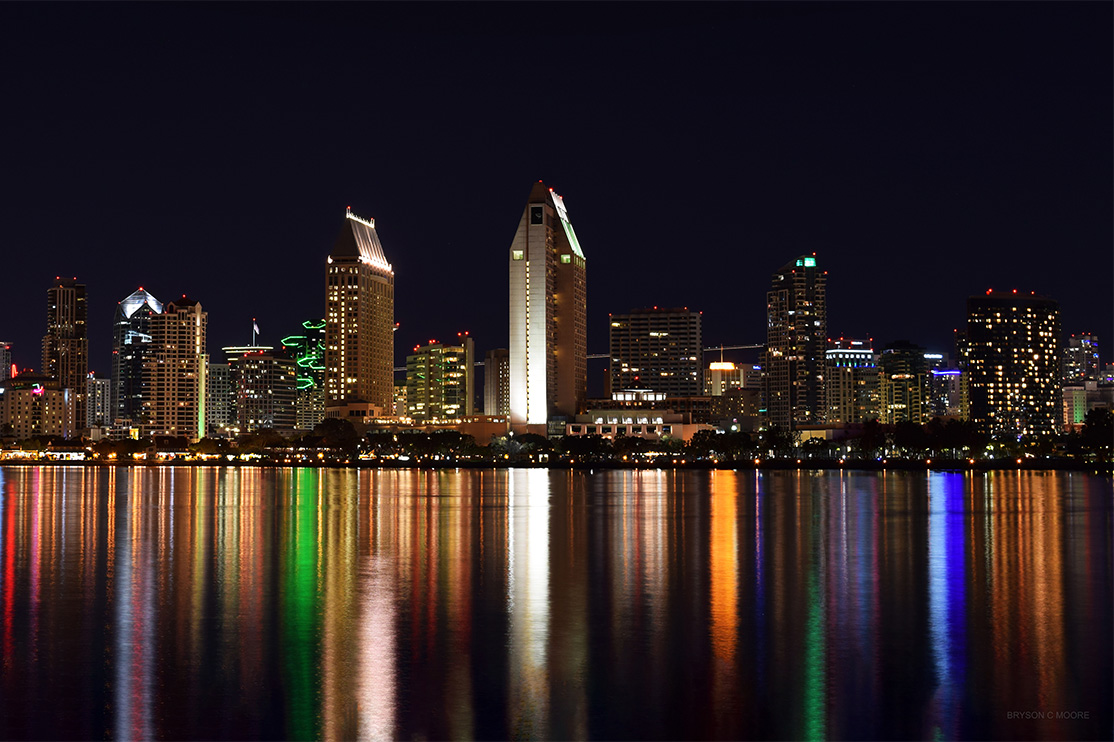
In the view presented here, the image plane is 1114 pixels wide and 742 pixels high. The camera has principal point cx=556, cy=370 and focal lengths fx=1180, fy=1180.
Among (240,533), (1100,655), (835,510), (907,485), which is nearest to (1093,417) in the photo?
(907,485)

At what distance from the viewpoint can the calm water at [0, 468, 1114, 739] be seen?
1816cm

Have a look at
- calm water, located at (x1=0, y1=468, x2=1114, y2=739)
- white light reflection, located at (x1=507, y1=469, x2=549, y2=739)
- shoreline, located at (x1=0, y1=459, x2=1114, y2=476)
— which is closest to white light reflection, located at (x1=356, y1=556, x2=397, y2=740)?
calm water, located at (x1=0, y1=468, x2=1114, y2=739)

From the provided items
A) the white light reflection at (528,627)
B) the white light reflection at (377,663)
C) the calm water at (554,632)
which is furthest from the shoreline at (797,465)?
the white light reflection at (377,663)

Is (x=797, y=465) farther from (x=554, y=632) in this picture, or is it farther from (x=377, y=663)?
(x=377, y=663)

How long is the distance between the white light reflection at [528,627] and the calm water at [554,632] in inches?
3.2

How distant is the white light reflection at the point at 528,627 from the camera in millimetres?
18172

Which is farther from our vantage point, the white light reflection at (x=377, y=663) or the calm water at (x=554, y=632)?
the calm water at (x=554, y=632)

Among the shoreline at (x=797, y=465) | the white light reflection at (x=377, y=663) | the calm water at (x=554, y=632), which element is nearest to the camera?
the white light reflection at (x=377, y=663)

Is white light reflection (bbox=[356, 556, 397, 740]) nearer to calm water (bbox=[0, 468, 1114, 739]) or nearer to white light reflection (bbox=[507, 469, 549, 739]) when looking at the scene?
calm water (bbox=[0, 468, 1114, 739])

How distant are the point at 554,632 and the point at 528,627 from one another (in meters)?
0.88

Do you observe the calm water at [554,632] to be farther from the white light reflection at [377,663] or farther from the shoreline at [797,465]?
the shoreline at [797,465]

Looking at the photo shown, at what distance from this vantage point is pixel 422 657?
2234 cm

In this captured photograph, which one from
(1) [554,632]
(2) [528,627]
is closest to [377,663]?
A: (1) [554,632]

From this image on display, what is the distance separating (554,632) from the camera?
25.2 meters
